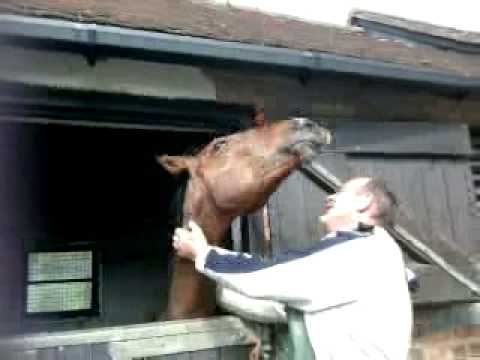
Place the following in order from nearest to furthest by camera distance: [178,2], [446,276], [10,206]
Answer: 1. [446,276]
2. [178,2]
3. [10,206]

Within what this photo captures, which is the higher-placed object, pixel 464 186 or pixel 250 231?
pixel 464 186

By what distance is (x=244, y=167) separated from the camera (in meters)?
3.06

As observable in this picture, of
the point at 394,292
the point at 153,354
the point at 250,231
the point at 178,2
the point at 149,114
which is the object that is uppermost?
the point at 178,2

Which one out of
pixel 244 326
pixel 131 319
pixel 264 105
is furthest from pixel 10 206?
pixel 244 326

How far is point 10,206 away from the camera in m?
5.23

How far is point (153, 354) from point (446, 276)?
71.6 inches

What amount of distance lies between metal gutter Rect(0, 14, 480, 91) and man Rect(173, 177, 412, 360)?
131cm

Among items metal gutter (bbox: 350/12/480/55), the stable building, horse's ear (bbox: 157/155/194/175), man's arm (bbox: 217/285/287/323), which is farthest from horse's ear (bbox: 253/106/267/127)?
metal gutter (bbox: 350/12/480/55)

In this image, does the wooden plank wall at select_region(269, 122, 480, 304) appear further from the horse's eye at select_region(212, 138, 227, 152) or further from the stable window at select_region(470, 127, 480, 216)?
the horse's eye at select_region(212, 138, 227, 152)

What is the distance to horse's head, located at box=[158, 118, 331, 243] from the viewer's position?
303 centimetres

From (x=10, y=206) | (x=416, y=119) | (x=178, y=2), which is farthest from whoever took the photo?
(x=10, y=206)

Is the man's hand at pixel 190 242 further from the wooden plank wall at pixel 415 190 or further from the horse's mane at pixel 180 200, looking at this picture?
the wooden plank wall at pixel 415 190

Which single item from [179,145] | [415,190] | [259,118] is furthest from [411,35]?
[259,118]

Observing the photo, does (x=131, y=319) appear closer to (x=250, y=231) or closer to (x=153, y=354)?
(x=250, y=231)
